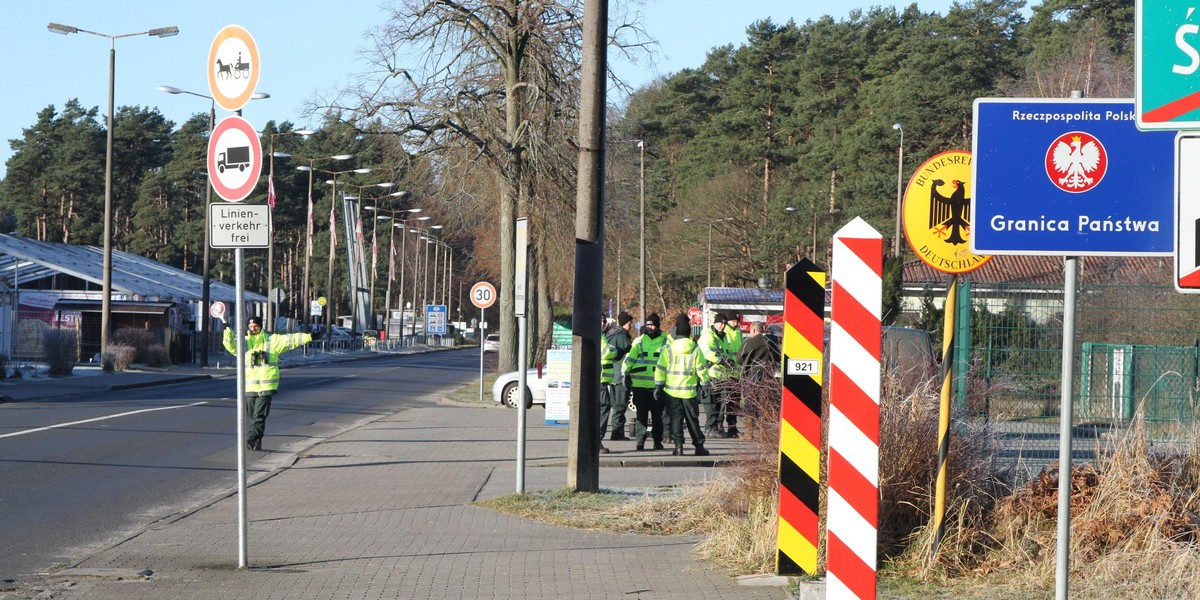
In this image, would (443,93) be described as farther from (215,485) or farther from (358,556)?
(358,556)

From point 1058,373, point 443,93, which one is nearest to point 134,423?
point 443,93

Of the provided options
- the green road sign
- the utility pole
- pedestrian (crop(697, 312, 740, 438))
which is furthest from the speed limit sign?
the green road sign

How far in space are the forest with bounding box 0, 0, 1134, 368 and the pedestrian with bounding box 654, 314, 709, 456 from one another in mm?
7628

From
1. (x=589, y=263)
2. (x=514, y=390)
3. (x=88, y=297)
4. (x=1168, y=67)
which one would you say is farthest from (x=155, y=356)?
(x=1168, y=67)

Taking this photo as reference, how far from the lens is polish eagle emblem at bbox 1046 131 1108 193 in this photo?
6.15m

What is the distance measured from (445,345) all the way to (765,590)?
97.4m

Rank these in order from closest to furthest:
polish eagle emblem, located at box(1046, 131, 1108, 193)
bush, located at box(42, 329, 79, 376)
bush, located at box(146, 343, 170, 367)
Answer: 1. polish eagle emblem, located at box(1046, 131, 1108, 193)
2. bush, located at box(42, 329, 79, 376)
3. bush, located at box(146, 343, 170, 367)

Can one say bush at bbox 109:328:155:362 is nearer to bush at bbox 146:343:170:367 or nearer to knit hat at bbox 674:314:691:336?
bush at bbox 146:343:170:367

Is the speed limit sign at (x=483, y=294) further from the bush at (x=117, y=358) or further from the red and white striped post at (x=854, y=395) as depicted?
the red and white striped post at (x=854, y=395)

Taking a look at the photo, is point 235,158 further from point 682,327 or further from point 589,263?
point 682,327

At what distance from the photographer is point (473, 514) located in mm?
11477

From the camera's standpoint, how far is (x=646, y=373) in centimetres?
1761

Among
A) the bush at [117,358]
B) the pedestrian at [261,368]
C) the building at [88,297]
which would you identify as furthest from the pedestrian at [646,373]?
the building at [88,297]

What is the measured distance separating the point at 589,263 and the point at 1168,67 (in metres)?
7.51
